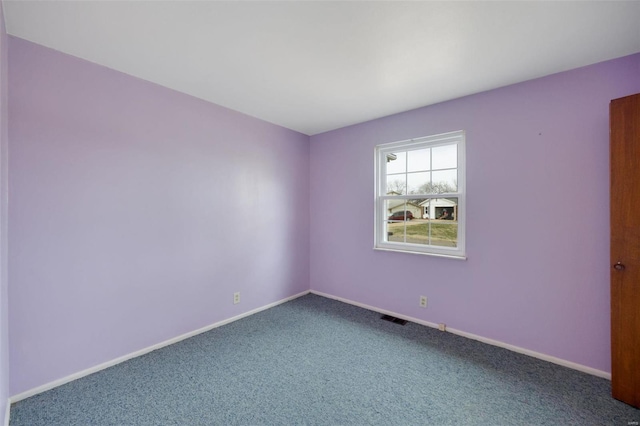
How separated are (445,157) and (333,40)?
1770mm

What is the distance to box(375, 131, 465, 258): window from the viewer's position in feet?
9.07

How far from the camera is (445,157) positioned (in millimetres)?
2852

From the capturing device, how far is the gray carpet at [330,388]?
162cm

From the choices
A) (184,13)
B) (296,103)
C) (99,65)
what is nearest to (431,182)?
(296,103)

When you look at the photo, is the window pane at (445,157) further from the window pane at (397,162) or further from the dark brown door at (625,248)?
the dark brown door at (625,248)

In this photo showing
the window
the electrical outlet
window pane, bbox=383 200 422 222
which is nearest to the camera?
the window

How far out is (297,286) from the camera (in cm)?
382

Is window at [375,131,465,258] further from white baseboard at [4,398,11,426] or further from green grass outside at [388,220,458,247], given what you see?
white baseboard at [4,398,11,426]

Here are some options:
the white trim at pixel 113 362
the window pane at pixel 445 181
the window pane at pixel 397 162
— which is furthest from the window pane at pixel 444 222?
the white trim at pixel 113 362

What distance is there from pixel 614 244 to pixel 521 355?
3.85 feet

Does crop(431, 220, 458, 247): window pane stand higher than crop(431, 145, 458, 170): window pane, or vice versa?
crop(431, 145, 458, 170): window pane

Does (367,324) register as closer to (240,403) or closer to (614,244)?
(240,403)

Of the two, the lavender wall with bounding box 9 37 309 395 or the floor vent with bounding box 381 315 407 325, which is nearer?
the lavender wall with bounding box 9 37 309 395

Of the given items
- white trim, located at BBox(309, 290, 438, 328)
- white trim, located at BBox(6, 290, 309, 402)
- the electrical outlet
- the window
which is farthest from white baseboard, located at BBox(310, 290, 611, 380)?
white trim, located at BBox(6, 290, 309, 402)
